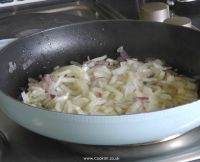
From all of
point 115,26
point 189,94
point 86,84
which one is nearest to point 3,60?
point 86,84

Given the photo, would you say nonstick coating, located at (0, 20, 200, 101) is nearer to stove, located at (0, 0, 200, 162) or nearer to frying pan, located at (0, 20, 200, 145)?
frying pan, located at (0, 20, 200, 145)

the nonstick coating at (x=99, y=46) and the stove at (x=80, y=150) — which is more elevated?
the nonstick coating at (x=99, y=46)

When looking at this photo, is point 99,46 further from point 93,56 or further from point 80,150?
point 80,150

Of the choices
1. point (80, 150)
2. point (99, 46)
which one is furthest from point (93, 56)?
point (80, 150)

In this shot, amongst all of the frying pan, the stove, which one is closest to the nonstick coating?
the frying pan

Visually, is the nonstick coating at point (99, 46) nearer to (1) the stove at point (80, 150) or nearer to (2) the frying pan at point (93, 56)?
(2) the frying pan at point (93, 56)

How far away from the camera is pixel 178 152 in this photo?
70 cm

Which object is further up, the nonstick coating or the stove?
the nonstick coating

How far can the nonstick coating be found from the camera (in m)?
0.90

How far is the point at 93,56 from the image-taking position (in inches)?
38.9

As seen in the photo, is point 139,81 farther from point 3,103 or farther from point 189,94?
point 3,103

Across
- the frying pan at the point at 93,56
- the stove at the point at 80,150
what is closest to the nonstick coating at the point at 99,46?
the frying pan at the point at 93,56

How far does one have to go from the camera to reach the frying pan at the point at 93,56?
2.07 ft

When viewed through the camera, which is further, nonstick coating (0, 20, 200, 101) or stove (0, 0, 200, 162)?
nonstick coating (0, 20, 200, 101)
